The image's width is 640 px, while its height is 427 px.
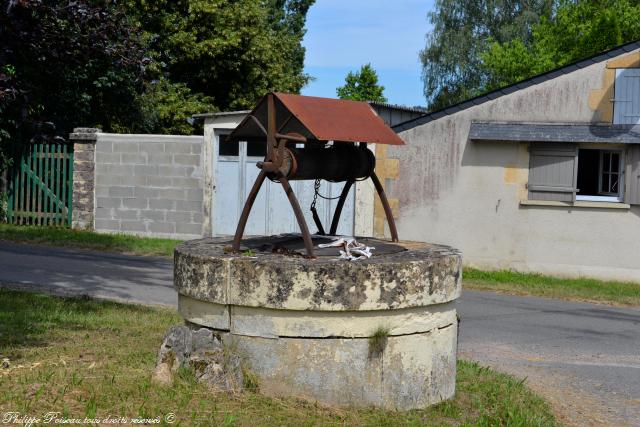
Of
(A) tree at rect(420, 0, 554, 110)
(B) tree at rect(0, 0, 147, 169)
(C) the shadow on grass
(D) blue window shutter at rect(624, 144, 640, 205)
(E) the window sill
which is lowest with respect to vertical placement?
(C) the shadow on grass

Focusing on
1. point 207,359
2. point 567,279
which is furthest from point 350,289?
point 567,279

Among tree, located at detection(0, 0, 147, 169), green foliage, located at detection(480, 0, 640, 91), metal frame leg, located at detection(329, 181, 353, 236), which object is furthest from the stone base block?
green foliage, located at detection(480, 0, 640, 91)

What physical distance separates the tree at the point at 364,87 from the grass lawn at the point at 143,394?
119ft

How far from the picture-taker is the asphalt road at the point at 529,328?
739 centimetres

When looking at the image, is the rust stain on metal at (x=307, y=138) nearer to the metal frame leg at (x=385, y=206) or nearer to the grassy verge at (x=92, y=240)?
Result: the metal frame leg at (x=385, y=206)

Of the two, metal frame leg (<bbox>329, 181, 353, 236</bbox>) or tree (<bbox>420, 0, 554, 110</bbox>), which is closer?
metal frame leg (<bbox>329, 181, 353, 236</bbox>)

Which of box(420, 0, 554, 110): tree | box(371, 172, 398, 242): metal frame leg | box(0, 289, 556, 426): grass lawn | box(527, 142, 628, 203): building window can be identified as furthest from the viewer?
box(420, 0, 554, 110): tree

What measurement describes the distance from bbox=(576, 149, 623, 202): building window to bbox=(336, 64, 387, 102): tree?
27965mm

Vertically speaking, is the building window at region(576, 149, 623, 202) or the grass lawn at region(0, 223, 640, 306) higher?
the building window at region(576, 149, 623, 202)

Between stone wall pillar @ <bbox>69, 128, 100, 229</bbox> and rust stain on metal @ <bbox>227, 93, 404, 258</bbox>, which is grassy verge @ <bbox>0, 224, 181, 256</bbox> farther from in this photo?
rust stain on metal @ <bbox>227, 93, 404, 258</bbox>

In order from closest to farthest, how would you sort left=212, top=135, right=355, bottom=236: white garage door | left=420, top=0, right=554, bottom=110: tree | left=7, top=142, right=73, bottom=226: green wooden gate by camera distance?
left=212, top=135, right=355, bottom=236: white garage door
left=7, top=142, right=73, bottom=226: green wooden gate
left=420, top=0, right=554, bottom=110: tree

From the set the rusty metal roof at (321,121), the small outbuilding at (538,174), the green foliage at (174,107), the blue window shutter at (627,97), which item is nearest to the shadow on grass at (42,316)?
the rusty metal roof at (321,121)

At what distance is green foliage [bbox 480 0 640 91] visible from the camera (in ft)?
89.2

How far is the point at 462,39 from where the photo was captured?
138ft
